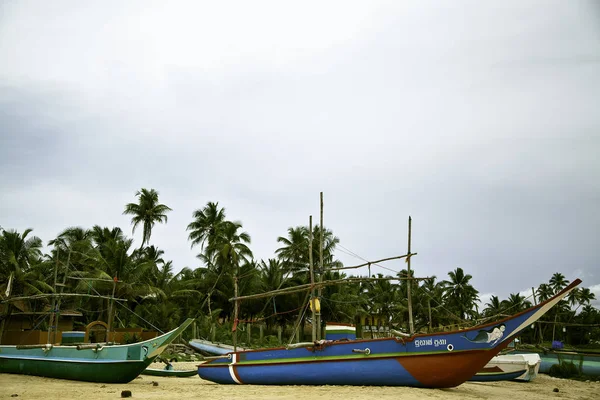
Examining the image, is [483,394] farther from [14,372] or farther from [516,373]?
[14,372]

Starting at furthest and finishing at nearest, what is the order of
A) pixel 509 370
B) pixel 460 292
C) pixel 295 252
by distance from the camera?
pixel 460 292 < pixel 295 252 < pixel 509 370

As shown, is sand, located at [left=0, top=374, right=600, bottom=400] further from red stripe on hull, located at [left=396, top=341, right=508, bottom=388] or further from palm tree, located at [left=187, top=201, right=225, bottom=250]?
palm tree, located at [left=187, top=201, right=225, bottom=250]

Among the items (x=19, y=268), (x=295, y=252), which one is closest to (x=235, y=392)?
(x=19, y=268)

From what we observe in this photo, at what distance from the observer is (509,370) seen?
1759 centimetres

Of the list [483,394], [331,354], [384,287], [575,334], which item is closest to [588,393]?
[483,394]

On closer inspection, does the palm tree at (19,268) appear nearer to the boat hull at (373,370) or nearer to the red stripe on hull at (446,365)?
the boat hull at (373,370)

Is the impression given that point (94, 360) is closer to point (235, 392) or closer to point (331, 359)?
point (235, 392)

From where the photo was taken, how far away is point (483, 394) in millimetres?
12742

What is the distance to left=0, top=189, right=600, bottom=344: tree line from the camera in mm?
24875

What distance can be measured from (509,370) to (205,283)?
968 inches

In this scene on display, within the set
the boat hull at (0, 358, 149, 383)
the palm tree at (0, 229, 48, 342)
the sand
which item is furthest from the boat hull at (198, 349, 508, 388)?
the palm tree at (0, 229, 48, 342)

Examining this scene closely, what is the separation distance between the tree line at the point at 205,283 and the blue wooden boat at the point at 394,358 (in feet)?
14.5

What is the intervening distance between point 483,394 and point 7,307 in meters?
19.9

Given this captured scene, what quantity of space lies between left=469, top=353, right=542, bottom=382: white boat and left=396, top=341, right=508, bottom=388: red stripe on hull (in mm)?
6012
